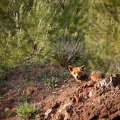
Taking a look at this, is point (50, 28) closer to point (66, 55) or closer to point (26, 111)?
point (66, 55)

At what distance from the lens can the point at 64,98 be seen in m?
5.93

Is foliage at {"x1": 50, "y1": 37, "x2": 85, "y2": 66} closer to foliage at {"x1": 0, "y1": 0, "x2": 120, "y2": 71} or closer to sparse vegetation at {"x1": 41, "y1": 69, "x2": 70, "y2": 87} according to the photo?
foliage at {"x1": 0, "y1": 0, "x2": 120, "y2": 71}

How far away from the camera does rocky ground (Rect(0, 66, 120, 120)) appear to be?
530 cm

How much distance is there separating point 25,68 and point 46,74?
1.72 ft

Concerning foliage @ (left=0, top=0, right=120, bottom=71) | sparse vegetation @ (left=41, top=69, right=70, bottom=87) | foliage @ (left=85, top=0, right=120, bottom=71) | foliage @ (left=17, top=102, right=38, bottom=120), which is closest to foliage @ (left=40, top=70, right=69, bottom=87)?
sparse vegetation @ (left=41, top=69, right=70, bottom=87)

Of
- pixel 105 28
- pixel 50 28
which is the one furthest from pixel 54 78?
pixel 105 28

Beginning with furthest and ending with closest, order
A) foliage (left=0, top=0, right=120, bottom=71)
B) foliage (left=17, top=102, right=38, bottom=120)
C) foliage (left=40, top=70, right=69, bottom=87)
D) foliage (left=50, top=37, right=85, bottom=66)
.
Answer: foliage (left=0, top=0, right=120, bottom=71) < foliage (left=50, top=37, right=85, bottom=66) < foliage (left=40, top=70, right=69, bottom=87) < foliage (left=17, top=102, right=38, bottom=120)

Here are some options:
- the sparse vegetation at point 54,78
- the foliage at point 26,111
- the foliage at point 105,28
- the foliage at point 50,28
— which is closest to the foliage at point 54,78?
the sparse vegetation at point 54,78

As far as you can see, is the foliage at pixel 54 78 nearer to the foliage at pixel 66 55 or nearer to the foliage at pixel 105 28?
the foliage at pixel 66 55

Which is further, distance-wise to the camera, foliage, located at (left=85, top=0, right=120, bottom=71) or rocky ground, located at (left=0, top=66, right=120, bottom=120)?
foliage, located at (left=85, top=0, right=120, bottom=71)

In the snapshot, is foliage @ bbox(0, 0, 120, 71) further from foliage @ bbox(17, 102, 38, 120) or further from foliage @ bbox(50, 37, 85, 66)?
foliage @ bbox(17, 102, 38, 120)

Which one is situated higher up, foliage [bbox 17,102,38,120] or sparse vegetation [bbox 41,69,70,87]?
sparse vegetation [bbox 41,69,70,87]

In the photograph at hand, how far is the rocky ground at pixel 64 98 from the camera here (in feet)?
17.4

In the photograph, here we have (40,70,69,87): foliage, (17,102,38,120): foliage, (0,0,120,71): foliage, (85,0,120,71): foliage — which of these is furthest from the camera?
(85,0,120,71): foliage
